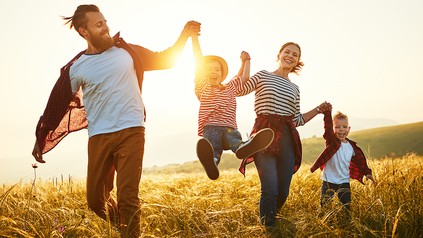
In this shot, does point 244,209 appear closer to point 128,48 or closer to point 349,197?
point 349,197

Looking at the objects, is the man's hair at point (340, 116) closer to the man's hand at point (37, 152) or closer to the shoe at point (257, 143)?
the shoe at point (257, 143)

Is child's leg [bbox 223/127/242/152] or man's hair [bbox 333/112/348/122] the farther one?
man's hair [bbox 333/112/348/122]

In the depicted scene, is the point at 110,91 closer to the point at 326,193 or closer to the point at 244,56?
the point at 244,56

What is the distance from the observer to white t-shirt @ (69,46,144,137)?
159 inches

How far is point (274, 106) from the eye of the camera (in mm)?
4922

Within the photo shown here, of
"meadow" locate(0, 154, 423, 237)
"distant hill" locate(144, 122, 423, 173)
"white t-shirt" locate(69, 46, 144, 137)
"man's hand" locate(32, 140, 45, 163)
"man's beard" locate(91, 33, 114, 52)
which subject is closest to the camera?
"meadow" locate(0, 154, 423, 237)

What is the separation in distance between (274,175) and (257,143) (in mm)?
465

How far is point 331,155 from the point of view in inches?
208

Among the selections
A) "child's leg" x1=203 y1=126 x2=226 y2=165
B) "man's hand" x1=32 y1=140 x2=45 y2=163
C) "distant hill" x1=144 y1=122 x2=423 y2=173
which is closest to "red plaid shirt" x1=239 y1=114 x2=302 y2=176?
"child's leg" x1=203 y1=126 x2=226 y2=165

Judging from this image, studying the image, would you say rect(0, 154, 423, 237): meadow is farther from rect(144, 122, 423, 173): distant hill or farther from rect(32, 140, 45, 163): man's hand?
rect(144, 122, 423, 173): distant hill

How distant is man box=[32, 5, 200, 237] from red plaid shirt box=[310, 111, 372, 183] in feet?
7.31

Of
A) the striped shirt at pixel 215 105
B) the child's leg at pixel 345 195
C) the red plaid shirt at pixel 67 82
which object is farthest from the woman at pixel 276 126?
the red plaid shirt at pixel 67 82

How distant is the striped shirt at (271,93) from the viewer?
4.92 meters

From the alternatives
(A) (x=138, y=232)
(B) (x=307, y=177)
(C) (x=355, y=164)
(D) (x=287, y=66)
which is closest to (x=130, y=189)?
(A) (x=138, y=232)
